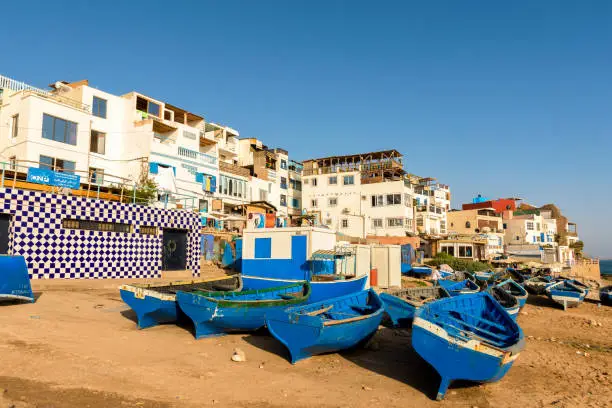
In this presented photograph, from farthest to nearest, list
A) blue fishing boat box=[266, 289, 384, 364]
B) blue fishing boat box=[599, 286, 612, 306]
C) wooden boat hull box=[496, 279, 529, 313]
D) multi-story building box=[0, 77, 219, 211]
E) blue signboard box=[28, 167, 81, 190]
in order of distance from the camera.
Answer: multi-story building box=[0, 77, 219, 211], blue fishing boat box=[599, 286, 612, 306], wooden boat hull box=[496, 279, 529, 313], blue signboard box=[28, 167, 81, 190], blue fishing boat box=[266, 289, 384, 364]

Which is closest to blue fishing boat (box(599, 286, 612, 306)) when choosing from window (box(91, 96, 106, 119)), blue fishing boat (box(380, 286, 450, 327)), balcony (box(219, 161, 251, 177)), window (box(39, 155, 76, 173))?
blue fishing boat (box(380, 286, 450, 327))

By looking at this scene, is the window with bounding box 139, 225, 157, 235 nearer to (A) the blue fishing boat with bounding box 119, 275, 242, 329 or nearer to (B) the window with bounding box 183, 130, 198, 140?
(A) the blue fishing boat with bounding box 119, 275, 242, 329

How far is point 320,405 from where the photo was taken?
7668 millimetres

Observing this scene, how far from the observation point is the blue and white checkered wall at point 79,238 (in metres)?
18.4

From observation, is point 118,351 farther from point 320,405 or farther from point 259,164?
point 259,164

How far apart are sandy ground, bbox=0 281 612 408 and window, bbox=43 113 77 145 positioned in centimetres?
1961

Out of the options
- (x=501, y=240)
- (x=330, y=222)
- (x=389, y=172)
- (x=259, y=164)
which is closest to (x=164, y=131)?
(x=259, y=164)

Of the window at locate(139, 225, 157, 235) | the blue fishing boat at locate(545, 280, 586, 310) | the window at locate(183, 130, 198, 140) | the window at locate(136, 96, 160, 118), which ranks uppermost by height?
the window at locate(136, 96, 160, 118)

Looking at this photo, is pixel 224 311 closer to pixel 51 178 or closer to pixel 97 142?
pixel 51 178

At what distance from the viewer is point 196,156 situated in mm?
40750

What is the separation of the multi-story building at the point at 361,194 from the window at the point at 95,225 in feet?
111

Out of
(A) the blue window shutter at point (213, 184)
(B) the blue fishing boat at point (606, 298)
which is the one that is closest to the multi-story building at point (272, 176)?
(A) the blue window shutter at point (213, 184)

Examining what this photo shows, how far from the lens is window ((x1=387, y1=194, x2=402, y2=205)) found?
50.4m

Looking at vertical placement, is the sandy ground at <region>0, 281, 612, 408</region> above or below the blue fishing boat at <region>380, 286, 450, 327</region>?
below
